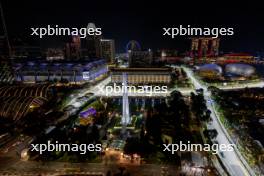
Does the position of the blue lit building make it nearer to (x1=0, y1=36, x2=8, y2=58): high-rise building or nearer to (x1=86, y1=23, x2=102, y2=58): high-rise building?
(x1=0, y1=36, x2=8, y2=58): high-rise building

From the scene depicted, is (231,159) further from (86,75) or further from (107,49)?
(107,49)

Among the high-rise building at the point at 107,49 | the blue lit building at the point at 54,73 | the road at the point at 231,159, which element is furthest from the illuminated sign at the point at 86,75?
the high-rise building at the point at 107,49

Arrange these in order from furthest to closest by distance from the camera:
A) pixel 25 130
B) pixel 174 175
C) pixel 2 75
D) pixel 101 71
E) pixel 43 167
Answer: pixel 101 71 < pixel 2 75 < pixel 25 130 < pixel 43 167 < pixel 174 175

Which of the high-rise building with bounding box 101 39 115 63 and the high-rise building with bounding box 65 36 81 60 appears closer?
the high-rise building with bounding box 101 39 115 63

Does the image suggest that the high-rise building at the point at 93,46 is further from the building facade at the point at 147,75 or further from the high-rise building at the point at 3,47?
the high-rise building at the point at 3,47

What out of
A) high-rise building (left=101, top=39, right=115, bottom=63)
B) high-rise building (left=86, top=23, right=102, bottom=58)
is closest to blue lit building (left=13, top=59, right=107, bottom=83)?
high-rise building (left=101, top=39, right=115, bottom=63)

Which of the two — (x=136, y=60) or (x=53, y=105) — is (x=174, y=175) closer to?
(x=53, y=105)

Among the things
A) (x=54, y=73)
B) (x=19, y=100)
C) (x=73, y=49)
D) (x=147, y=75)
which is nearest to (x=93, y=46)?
(x=73, y=49)

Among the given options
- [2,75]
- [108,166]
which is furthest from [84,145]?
[2,75]
